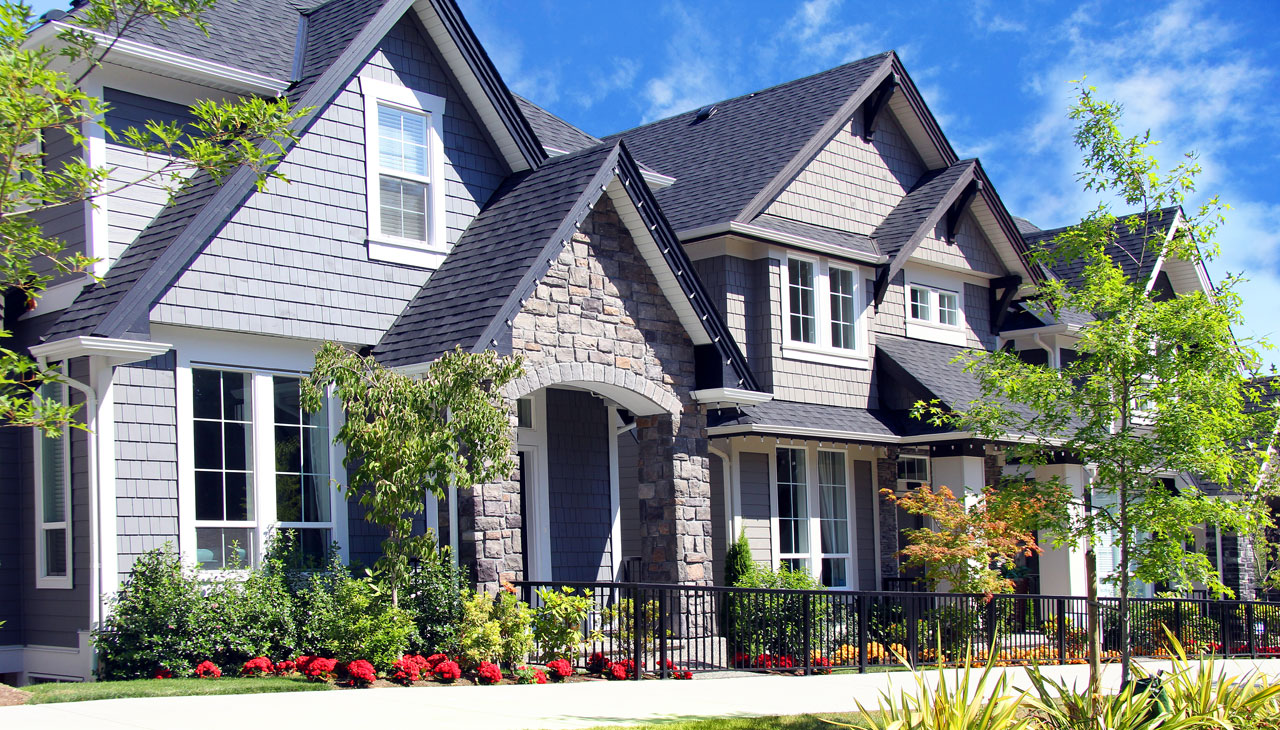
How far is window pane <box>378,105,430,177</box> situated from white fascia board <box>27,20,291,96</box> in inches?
49.9

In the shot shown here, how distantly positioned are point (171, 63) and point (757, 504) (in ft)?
35.6

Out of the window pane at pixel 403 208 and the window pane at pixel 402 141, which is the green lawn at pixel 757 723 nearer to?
the window pane at pixel 403 208

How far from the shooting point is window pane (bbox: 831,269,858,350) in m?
21.7

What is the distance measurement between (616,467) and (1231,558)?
17495 millimetres

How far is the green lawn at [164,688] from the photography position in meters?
10.7

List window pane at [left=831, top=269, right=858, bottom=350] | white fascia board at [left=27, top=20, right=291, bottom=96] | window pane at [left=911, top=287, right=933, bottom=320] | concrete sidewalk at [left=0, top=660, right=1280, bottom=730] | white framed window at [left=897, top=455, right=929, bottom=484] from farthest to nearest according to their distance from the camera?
window pane at [left=911, top=287, right=933, bottom=320]
white framed window at [left=897, top=455, right=929, bottom=484]
window pane at [left=831, top=269, right=858, bottom=350]
white fascia board at [left=27, top=20, right=291, bottom=96]
concrete sidewalk at [left=0, top=660, right=1280, bottom=730]

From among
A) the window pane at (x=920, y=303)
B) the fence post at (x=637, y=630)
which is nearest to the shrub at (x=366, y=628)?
the fence post at (x=637, y=630)

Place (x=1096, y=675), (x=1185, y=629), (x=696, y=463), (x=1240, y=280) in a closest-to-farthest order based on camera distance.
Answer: (x=1096, y=675) → (x=1240, y=280) → (x=696, y=463) → (x=1185, y=629)

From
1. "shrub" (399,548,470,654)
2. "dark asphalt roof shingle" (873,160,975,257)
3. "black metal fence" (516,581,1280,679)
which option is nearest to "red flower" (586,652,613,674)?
"black metal fence" (516,581,1280,679)

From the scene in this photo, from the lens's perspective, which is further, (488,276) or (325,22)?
(325,22)

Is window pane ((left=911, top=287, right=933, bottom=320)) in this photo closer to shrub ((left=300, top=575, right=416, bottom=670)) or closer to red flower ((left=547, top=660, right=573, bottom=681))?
red flower ((left=547, top=660, right=573, bottom=681))

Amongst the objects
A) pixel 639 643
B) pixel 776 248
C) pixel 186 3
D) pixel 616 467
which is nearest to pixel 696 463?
pixel 616 467

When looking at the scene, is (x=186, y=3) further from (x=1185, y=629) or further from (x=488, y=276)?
(x=1185, y=629)

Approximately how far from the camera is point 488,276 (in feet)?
48.5
